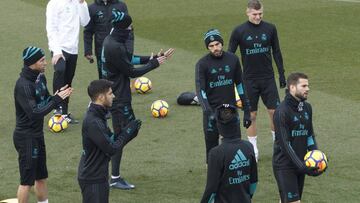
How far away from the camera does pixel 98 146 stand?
33.8 feet

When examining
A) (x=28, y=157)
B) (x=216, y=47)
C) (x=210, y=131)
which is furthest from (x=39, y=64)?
(x=210, y=131)

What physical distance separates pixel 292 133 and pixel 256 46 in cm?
385

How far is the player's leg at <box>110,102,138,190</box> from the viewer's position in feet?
43.9

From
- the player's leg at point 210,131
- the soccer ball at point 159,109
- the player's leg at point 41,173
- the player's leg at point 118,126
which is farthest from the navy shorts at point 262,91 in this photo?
the player's leg at point 41,173

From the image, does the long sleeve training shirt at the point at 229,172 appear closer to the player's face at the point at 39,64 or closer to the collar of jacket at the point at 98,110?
the collar of jacket at the point at 98,110

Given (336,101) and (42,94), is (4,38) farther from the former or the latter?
(42,94)

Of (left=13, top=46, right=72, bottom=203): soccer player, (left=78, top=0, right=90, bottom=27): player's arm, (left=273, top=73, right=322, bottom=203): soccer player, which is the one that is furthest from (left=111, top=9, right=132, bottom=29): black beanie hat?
(left=78, top=0, right=90, bottom=27): player's arm

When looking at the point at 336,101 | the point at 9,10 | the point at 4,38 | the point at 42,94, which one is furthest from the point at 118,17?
the point at 9,10

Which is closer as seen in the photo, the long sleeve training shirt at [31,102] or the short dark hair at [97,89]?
the short dark hair at [97,89]

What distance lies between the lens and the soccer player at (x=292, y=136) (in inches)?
432

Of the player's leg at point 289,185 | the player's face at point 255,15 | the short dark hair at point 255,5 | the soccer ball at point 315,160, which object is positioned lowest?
the player's leg at point 289,185

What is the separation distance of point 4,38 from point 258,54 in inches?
523

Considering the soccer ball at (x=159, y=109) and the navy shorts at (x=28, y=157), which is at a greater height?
the soccer ball at (x=159, y=109)

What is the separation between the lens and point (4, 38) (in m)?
26.0
